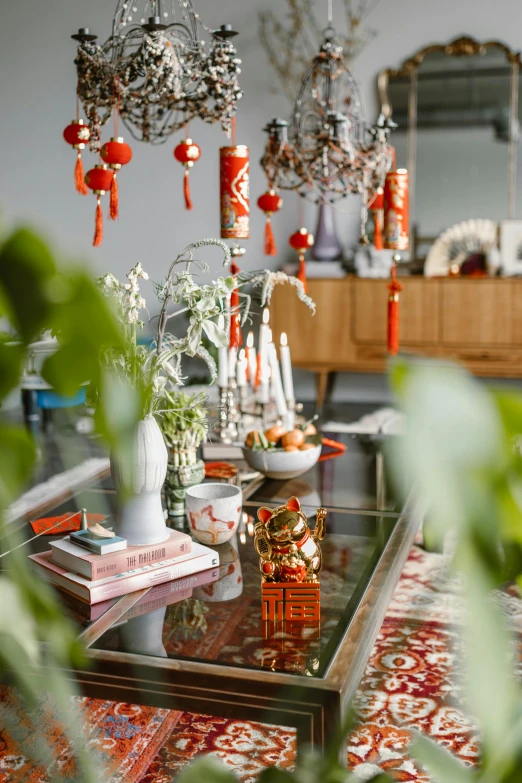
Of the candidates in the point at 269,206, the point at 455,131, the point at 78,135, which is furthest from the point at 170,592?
the point at 455,131

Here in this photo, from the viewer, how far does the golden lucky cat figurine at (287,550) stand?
1.50 meters

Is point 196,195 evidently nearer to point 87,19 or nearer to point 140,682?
point 87,19

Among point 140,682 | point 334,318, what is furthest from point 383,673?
point 334,318

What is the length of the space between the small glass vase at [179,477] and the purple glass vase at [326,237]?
3540 mm

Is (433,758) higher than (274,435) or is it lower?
higher

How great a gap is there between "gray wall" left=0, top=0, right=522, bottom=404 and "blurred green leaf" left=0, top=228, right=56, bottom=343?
5410 mm

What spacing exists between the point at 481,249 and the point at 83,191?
9.37ft

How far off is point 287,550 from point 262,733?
1.88ft

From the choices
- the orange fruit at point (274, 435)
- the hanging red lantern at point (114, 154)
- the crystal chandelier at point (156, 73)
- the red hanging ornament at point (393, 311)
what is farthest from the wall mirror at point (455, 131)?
the orange fruit at point (274, 435)

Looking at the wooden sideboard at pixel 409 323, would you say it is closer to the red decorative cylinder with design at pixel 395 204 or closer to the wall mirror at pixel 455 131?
the wall mirror at pixel 455 131

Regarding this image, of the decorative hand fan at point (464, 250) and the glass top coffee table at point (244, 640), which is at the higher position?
the decorative hand fan at point (464, 250)

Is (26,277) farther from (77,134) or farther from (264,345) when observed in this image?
(77,134)

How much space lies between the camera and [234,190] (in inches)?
122

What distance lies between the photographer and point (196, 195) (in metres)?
5.68
